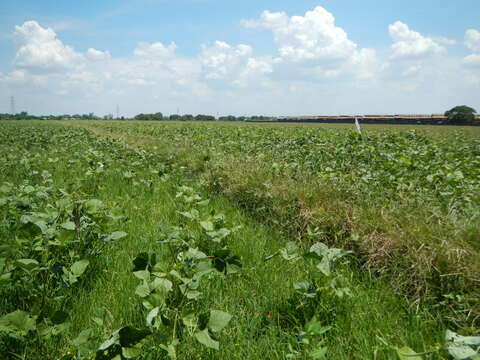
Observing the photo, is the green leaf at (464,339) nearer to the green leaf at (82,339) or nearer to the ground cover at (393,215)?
the ground cover at (393,215)

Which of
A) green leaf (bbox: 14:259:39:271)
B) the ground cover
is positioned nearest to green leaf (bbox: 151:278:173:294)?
green leaf (bbox: 14:259:39:271)

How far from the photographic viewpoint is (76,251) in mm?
2725

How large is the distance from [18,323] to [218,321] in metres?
1.03

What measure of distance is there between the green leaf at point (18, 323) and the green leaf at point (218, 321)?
3.06 ft

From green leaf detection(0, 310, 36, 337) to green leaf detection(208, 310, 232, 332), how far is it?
0.93m

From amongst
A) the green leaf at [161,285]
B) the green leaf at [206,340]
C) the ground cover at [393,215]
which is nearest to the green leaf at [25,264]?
the green leaf at [161,285]

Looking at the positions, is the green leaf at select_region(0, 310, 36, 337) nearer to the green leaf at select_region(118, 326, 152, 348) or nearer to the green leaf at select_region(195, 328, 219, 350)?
the green leaf at select_region(118, 326, 152, 348)

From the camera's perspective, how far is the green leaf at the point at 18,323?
1.56 m

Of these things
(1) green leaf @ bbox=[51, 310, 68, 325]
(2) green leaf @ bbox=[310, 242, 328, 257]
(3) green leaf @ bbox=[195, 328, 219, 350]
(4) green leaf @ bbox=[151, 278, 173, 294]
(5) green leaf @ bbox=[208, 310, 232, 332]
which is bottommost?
(1) green leaf @ bbox=[51, 310, 68, 325]

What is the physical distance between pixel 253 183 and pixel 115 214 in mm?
2380

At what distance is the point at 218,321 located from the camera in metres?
1.55

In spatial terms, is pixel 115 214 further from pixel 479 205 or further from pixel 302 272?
pixel 479 205

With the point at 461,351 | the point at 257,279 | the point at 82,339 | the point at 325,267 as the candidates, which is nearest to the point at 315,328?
the point at 325,267

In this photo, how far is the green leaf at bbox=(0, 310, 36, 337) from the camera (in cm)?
156
